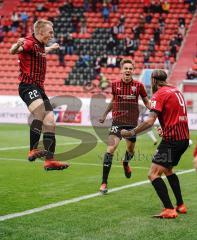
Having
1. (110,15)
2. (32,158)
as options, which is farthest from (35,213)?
(110,15)

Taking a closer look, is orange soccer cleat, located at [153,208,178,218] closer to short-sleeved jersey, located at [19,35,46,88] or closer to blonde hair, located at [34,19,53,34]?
short-sleeved jersey, located at [19,35,46,88]

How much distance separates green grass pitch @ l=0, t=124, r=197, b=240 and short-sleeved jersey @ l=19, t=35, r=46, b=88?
183cm

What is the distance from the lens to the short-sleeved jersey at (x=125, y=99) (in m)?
11.1

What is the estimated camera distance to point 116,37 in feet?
118

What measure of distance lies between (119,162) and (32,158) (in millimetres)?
6151

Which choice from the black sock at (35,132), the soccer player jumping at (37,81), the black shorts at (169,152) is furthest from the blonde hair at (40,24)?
the black shorts at (169,152)

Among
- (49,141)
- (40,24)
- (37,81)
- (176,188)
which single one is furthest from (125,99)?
(176,188)

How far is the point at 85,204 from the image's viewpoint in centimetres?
889

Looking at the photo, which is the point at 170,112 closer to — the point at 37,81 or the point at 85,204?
the point at 85,204

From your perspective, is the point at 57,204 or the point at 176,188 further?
the point at 57,204

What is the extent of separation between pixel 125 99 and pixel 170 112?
3.04 m

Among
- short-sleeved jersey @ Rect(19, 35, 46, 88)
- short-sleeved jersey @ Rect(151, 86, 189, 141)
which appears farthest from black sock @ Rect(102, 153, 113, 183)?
short-sleeved jersey @ Rect(151, 86, 189, 141)

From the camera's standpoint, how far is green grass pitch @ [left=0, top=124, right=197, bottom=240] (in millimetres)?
6910

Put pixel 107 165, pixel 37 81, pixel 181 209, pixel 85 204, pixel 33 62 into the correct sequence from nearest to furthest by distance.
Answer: pixel 181 209 < pixel 85 204 < pixel 33 62 < pixel 37 81 < pixel 107 165
